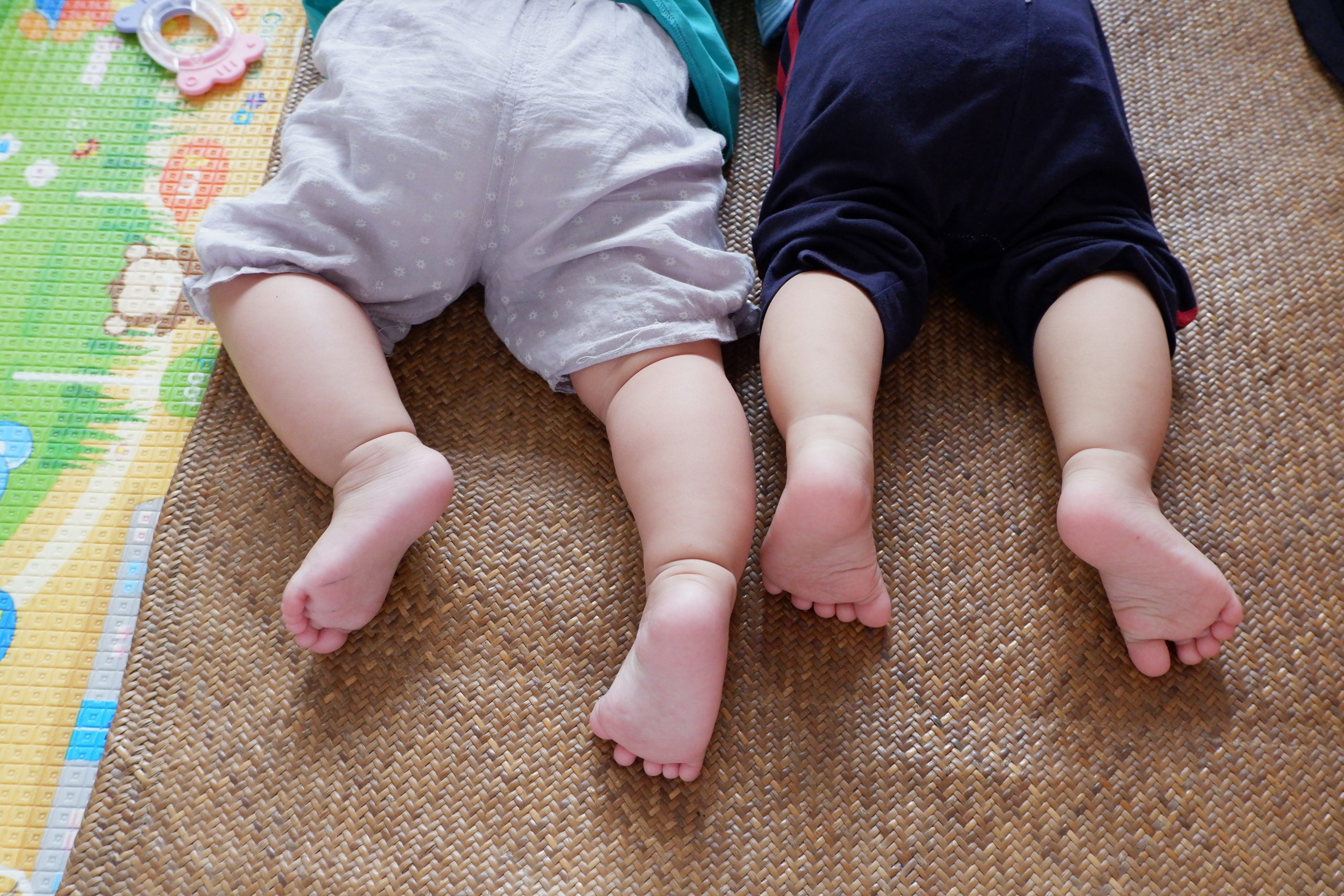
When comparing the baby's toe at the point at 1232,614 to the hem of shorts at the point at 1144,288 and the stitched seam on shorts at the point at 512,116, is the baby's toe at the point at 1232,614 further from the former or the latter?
the stitched seam on shorts at the point at 512,116

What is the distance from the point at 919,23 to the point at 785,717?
0.61 metres

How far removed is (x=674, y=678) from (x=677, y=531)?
4.5 inches

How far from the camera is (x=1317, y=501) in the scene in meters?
0.91

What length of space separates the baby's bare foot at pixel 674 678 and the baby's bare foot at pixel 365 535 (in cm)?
19

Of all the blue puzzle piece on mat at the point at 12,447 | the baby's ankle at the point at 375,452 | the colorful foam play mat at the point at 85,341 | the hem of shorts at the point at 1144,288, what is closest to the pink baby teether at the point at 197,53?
Result: the colorful foam play mat at the point at 85,341

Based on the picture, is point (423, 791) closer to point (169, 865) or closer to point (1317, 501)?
point (169, 865)

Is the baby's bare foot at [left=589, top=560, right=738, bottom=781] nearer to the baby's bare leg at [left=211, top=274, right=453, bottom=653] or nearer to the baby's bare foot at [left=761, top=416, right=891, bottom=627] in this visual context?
the baby's bare foot at [left=761, top=416, right=891, bottom=627]

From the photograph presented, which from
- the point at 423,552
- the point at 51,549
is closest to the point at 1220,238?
the point at 423,552

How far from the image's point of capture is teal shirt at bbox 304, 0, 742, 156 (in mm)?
1021

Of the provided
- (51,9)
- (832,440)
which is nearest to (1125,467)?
(832,440)

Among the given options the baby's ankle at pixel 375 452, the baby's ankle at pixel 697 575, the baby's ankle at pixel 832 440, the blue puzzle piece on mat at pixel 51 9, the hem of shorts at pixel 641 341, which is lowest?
the baby's ankle at pixel 697 575

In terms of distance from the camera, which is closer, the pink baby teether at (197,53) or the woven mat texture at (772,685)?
the woven mat texture at (772,685)

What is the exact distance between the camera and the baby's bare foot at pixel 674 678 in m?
0.72

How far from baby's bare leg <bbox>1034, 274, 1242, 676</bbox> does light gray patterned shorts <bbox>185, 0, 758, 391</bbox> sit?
29 centimetres
